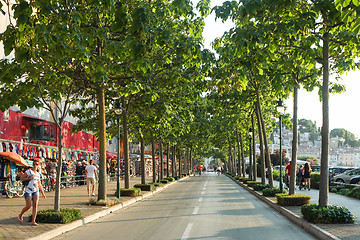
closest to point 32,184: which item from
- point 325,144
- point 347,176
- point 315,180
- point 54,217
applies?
point 54,217

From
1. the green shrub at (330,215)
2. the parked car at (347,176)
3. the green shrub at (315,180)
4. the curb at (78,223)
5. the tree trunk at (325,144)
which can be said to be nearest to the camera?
the curb at (78,223)

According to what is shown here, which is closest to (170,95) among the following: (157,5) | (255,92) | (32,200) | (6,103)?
(255,92)

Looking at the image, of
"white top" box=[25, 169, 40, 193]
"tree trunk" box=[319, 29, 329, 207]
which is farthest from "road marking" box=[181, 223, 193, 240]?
"white top" box=[25, 169, 40, 193]

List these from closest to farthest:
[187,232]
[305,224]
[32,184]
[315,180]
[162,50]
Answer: [187,232]
[32,184]
[305,224]
[162,50]
[315,180]

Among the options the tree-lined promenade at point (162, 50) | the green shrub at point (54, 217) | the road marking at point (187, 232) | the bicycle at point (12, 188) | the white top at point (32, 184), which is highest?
the tree-lined promenade at point (162, 50)

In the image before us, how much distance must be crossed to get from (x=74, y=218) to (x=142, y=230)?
8.29 feet

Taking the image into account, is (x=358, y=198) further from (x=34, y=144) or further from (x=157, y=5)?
(x=34, y=144)

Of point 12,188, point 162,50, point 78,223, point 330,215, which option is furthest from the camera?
point 12,188

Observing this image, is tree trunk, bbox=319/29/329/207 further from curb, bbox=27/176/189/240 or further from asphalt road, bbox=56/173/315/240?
curb, bbox=27/176/189/240

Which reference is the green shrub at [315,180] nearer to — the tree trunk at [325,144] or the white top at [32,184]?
the tree trunk at [325,144]

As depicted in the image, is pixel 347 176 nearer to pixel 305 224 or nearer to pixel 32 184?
pixel 305 224

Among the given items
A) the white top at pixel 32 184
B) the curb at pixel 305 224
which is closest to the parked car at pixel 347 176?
the curb at pixel 305 224

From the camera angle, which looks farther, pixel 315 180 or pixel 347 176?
pixel 347 176

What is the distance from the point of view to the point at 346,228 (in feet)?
32.7
